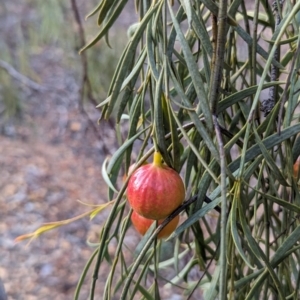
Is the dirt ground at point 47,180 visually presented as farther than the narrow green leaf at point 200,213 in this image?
Yes

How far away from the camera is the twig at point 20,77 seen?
269cm

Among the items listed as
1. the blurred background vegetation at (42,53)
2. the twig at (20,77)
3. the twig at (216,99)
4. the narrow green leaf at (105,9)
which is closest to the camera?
the twig at (216,99)

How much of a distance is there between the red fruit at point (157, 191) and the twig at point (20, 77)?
2353 mm

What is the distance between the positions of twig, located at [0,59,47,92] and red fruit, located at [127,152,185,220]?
2.35 metres

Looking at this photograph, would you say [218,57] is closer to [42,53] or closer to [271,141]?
[271,141]

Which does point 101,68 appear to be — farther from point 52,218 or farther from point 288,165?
point 288,165

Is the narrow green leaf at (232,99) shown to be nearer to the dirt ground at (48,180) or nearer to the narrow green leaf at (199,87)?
the narrow green leaf at (199,87)

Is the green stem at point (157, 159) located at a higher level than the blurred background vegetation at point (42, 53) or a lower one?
higher

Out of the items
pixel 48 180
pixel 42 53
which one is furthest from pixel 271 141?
pixel 42 53

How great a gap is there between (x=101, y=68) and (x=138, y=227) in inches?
76.9

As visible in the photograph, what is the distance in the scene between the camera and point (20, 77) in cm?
285

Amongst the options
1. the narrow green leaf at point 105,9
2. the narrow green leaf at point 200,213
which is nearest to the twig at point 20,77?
the narrow green leaf at point 105,9

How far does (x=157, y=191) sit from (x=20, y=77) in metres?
2.61

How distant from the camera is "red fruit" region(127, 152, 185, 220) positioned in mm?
363
